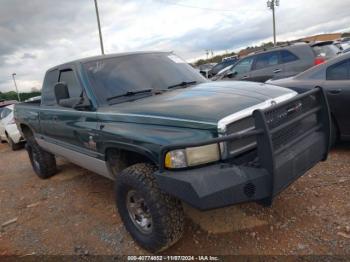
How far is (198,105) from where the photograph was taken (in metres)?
2.81

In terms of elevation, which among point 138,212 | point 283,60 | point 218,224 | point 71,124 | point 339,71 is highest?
point 283,60

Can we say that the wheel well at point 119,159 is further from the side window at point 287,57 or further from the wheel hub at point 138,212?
the side window at point 287,57

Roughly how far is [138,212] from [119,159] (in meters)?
0.67

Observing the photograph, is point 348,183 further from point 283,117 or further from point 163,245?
point 163,245

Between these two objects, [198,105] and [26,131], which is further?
[26,131]

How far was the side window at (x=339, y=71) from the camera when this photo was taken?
4.74 metres

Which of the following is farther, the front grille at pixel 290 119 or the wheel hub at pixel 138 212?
the wheel hub at pixel 138 212

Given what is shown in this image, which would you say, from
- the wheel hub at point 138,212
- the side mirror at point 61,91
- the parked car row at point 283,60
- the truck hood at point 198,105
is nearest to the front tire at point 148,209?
the wheel hub at point 138,212

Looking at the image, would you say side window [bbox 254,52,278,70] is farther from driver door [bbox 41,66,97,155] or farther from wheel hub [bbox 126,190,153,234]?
wheel hub [bbox 126,190,153,234]

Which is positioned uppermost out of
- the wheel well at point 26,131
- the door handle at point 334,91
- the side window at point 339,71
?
the side window at point 339,71

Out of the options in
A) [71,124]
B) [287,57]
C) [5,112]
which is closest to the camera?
[71,124]

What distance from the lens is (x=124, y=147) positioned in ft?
10.0

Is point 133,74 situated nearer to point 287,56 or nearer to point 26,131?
point 26,131

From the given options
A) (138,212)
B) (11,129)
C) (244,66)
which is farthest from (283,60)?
(11,129)
